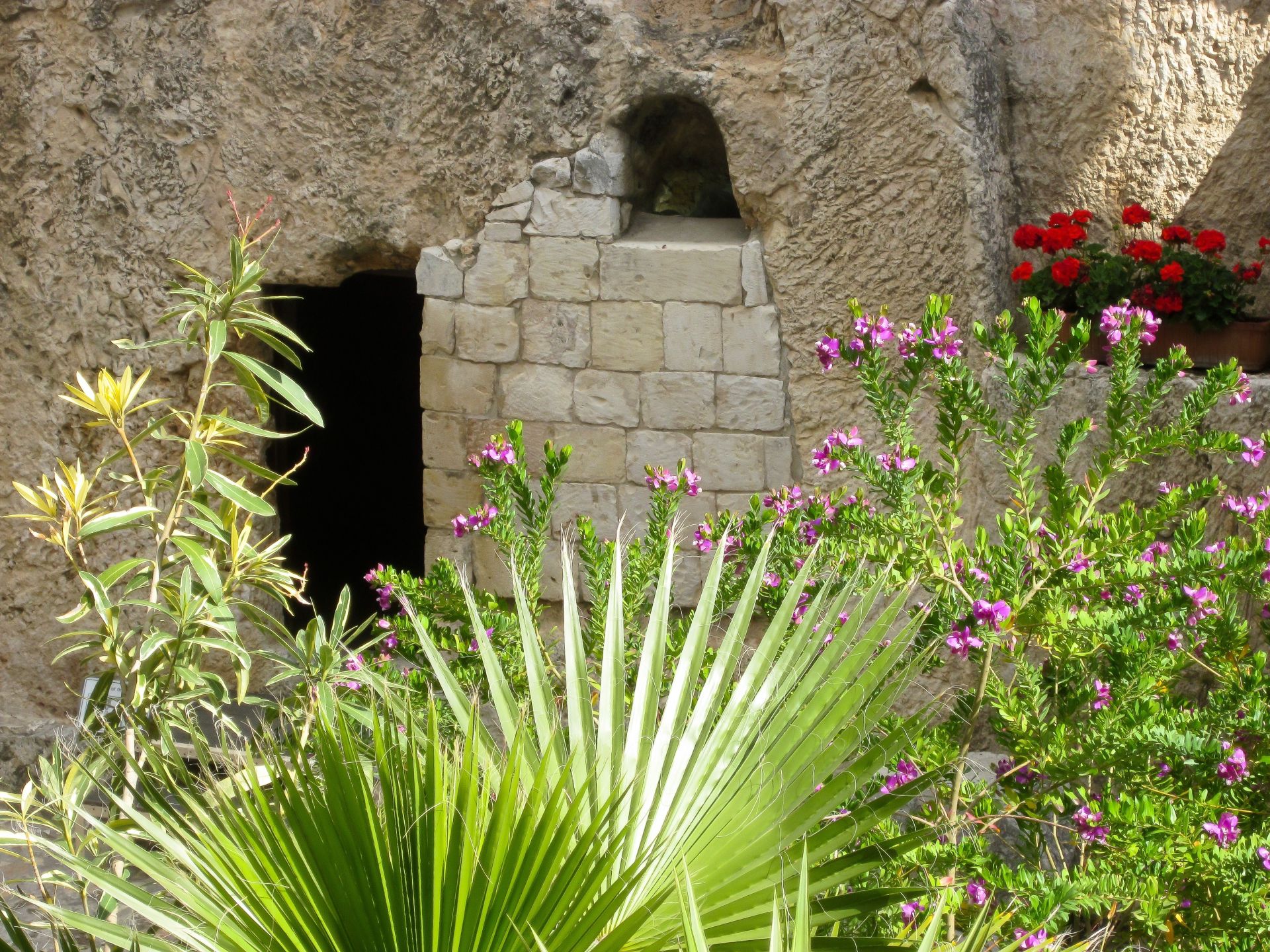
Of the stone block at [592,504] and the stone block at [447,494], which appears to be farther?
the stone block at [447,494]

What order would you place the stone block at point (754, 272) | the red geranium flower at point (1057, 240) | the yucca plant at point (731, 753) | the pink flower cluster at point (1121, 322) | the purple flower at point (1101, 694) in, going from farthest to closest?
the stone block at point (754, 272), the red geranium flower at point (1057, 240), the pink flower cluster at point (1121, 322), the purple flower at point (1101, 694), the yucca plant at point (731, 753)

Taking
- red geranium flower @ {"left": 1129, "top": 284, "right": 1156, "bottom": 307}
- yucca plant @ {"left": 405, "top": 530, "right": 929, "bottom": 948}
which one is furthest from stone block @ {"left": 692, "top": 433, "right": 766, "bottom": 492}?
yucca plant @ {"left": 405, "top": 530, "right": 929, "bottom": 948}

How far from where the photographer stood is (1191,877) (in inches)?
86.4

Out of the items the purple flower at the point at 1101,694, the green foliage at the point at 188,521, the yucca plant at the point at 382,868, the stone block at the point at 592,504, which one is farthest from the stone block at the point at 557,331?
the yucca plant at the point at 382,868

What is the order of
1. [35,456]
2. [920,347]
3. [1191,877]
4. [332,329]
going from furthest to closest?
1. [332,329]
2. [35,456]
3. [920,347]
4. [1191,877]

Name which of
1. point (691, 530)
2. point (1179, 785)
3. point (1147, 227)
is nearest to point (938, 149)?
point (1147, 227)

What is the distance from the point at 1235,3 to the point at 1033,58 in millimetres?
723

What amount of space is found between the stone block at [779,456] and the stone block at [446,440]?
1217mm

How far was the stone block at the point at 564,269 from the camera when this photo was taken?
4.89 meters

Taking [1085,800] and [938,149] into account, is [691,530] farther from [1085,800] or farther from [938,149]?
[1085,800]

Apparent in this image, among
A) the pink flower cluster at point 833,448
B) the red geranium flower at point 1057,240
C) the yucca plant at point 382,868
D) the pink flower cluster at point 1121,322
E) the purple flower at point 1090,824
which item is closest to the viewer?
the yucca plant at point 382,868

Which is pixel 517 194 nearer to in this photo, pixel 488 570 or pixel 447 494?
pixel 447 494

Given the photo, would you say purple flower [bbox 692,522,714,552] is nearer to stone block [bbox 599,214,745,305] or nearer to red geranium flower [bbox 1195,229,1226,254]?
stone block [bbox 599,214,745,305]

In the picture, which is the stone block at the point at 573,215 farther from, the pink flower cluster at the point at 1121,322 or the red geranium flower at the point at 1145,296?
the pink flower cluster at the point at 1121,322
